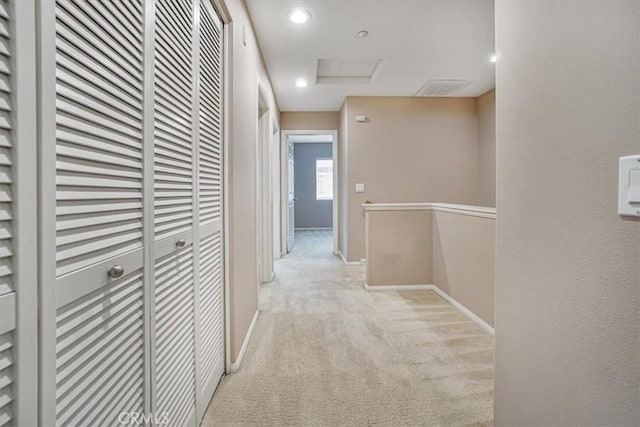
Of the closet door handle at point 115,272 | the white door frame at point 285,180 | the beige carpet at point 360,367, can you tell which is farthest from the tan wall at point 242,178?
the white door frame at point 285,180

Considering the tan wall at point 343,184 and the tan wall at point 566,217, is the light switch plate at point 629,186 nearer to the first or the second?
the tan wall at point 566,217

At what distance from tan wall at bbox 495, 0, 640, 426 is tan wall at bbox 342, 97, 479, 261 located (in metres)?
3.86

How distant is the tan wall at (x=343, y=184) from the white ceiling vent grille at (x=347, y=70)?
25.5 inches

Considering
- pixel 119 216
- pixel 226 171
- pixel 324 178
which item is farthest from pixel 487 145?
pixel 324 178

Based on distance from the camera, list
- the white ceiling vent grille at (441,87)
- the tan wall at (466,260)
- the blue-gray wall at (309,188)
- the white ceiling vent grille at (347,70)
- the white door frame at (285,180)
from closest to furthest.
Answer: the tan wall at (466,260)
the white ceiling vent grille at (347,70)
the white ceiling vent grille at (441,87)
the white door frame at (285,180)
the blue-gray wall at (309,188)

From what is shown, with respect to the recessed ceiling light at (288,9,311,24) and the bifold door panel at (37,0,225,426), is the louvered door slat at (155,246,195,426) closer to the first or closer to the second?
the bifold door panel at (37,0,225,426)

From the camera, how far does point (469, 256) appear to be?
9.21 feet

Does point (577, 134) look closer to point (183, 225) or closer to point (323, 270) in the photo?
point (183, 225)

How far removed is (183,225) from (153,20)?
67 cm

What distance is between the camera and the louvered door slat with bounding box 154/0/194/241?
1.08m

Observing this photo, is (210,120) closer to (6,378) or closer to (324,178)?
(6,378)

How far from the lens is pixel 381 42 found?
10.3ft

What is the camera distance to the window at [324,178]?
9.41 m

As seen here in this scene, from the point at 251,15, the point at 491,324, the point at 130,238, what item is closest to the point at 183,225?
the point at 130,238
